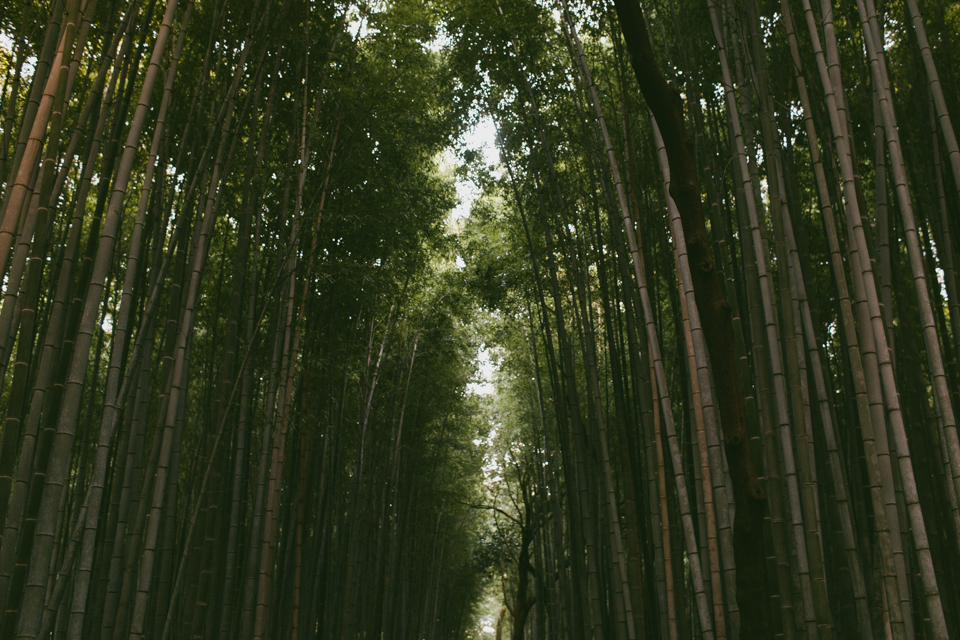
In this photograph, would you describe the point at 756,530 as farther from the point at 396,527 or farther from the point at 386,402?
the point at 396,527

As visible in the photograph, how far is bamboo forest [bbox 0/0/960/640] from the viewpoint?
6.69ft

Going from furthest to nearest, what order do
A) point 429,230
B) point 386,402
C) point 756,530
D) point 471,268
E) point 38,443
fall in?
1. point 471,268
2. point 386,402
3. point 429,230
4. point 38,443
5. point 756,530

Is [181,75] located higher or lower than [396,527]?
higher

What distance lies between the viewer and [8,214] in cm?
173

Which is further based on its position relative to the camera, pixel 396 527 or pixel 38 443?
pixel 396 527

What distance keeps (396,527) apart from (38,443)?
5530 mm

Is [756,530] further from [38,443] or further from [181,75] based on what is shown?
[181,75]

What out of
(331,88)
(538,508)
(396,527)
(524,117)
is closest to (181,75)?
(331,88)

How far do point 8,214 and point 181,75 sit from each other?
7.71 ft

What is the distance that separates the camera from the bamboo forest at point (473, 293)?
2.04m

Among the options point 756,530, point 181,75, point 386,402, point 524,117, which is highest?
point 524,117

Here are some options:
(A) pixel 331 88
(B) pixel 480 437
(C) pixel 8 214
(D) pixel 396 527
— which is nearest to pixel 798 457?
(C) pixel 8 214

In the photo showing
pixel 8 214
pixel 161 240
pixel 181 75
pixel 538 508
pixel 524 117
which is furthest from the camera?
pixel 538 508

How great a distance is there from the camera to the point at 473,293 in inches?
270
